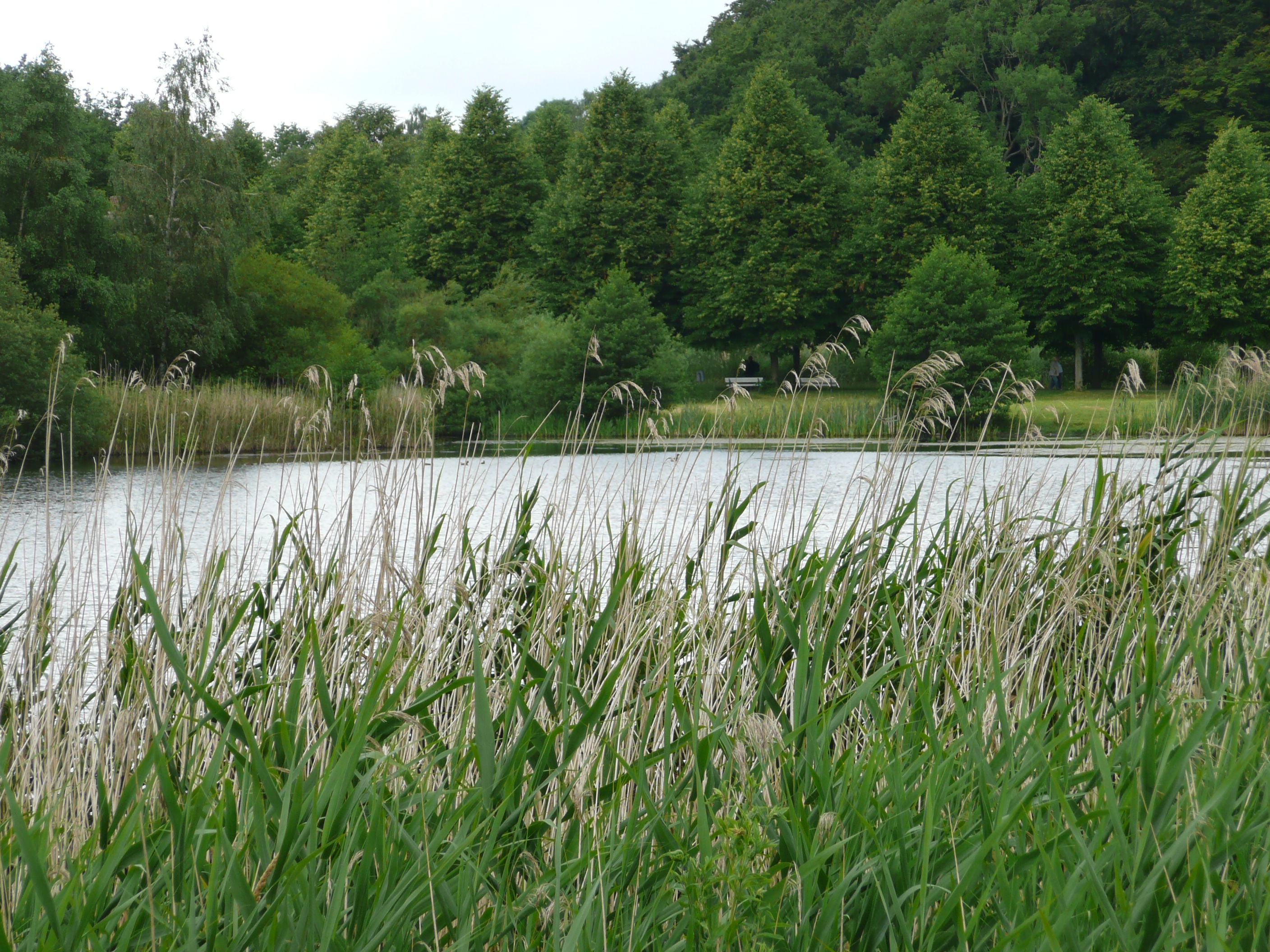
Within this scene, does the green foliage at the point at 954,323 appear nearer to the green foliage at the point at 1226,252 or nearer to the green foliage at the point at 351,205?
the green foliage at the point at 1226,252

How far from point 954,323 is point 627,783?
25.9 m

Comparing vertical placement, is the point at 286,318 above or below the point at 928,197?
below

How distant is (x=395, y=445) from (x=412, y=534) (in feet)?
3.24

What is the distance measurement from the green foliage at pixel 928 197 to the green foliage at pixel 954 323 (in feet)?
26.1

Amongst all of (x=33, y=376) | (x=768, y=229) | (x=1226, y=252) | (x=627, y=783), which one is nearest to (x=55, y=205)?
(x=33, y=376)

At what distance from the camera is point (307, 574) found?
350 centimetres

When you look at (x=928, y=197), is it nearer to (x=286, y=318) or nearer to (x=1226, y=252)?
(x=1226, y=252)

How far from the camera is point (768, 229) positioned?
37438 millimetres

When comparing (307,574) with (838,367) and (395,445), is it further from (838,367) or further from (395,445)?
(838,367)

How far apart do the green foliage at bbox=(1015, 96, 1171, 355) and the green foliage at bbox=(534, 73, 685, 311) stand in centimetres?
1312

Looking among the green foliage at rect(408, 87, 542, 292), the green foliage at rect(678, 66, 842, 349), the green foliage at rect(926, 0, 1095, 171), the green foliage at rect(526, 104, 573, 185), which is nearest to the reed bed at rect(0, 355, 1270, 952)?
the green foliage at rect(678, 66, 842, 349)

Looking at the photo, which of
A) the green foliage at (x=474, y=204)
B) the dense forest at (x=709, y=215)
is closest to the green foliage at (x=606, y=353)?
the dense forest at (x=709, y=215)

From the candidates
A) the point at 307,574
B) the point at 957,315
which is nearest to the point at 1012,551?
the point at 307,574

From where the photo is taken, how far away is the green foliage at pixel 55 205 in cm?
2434
